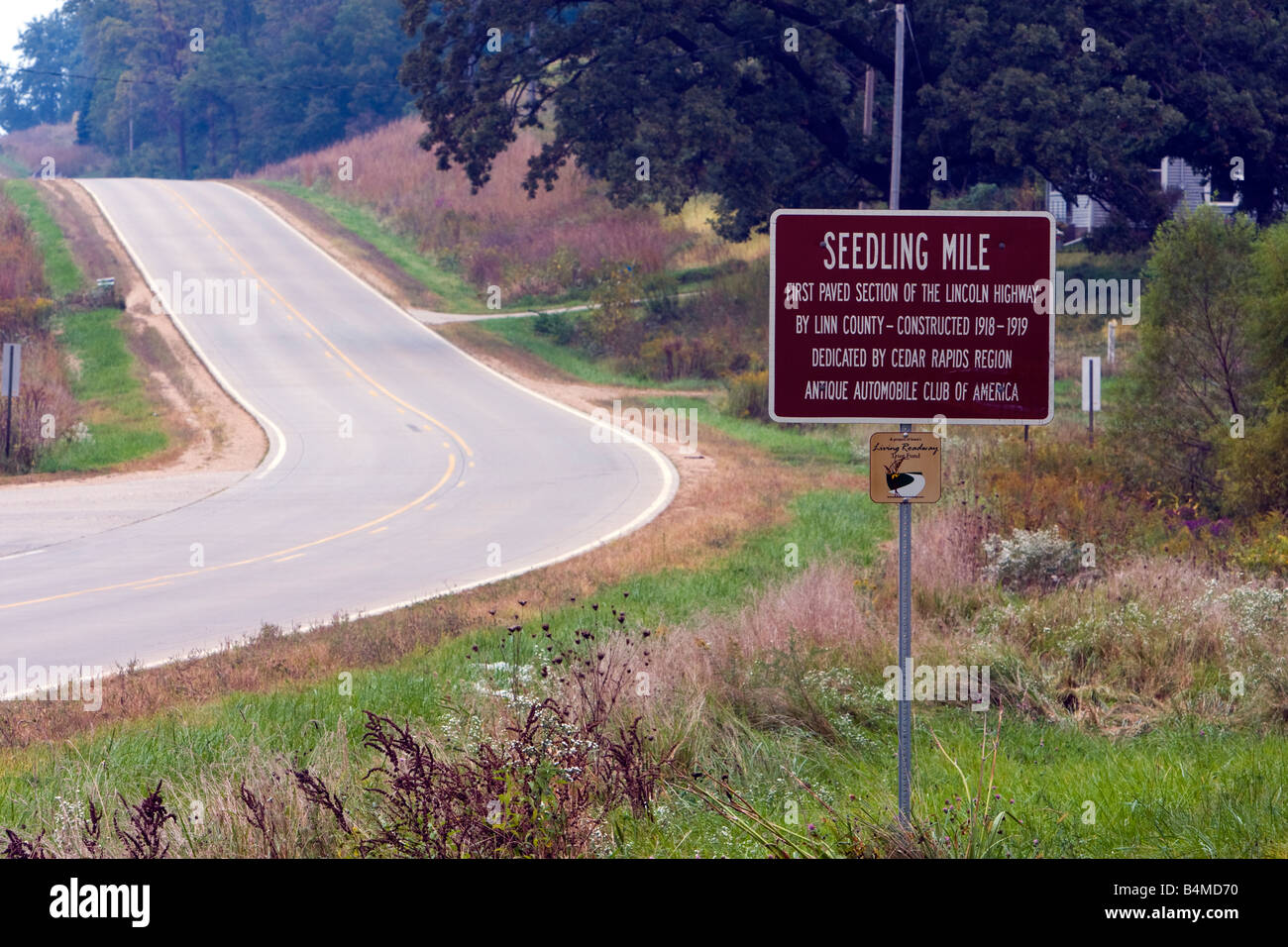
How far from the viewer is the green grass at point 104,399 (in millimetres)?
26375

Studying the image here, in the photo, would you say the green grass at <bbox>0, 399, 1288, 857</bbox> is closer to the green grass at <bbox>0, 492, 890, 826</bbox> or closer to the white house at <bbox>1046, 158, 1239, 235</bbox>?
the green grass at <bbox>0, 492, 890, 826</bbox>

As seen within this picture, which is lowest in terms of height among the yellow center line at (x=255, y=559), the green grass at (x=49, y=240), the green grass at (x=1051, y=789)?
the yellow center line at (x=255, y=559)

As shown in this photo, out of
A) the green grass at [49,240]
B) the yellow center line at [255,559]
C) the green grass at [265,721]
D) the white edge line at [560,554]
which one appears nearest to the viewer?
the green grass at [265,721]

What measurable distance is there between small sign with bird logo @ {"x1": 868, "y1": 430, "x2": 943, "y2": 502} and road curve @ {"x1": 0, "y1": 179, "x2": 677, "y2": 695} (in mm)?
7912

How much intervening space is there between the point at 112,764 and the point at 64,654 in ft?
16.1

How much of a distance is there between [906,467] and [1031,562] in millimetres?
7015

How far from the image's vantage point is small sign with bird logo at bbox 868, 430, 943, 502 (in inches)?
220

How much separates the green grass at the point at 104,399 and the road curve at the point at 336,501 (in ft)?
7.57

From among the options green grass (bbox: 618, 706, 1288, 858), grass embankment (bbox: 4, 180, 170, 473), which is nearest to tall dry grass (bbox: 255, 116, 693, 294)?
grass embankment (bbox: 4, 180, 170, 473)

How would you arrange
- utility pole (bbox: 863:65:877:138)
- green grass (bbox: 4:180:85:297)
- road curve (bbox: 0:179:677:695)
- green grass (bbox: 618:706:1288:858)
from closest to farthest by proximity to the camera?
green grass (bbox: 618:706:1288:858) < road curve (bbox: 0:179:677:695) < utility pole (bbox: 863:65:877:138) < green grass (bbox: 4:180:85:297)

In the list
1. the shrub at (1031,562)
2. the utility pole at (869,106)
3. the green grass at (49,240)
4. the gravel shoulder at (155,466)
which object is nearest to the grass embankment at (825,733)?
the shrub at (1031,562)

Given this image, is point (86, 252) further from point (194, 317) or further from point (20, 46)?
point (20, 46)

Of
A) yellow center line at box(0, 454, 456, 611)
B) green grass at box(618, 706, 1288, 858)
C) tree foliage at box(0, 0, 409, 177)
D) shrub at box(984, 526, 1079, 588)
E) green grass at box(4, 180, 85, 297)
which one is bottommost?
yellow center line at box(0, 454, 456, 611)

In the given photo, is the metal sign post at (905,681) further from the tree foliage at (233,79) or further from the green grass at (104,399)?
the tree foliage at (233,79)
